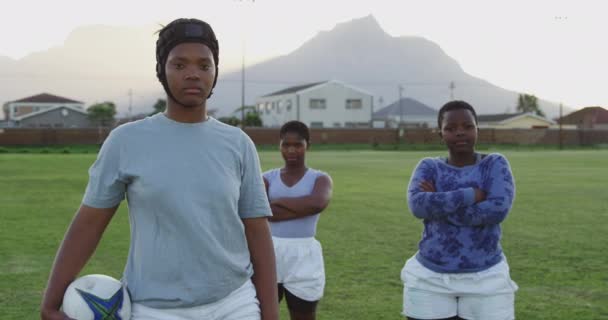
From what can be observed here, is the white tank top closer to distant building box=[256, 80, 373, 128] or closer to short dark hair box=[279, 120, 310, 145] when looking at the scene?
short dark hair box=[279, 120, 310, 145]

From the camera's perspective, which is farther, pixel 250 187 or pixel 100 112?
pixel 100 112

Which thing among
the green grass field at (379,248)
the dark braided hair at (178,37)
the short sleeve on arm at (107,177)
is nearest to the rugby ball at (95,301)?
the short sleeve on arm at (107,177)

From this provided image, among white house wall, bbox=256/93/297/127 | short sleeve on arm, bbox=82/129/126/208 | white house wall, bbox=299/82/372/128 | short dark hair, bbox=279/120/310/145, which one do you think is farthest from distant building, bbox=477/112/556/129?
short sleeve on arm, bbox=82/129/126/208

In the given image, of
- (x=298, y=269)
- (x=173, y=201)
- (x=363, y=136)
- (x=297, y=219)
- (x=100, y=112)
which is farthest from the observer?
(x=100, y=112)

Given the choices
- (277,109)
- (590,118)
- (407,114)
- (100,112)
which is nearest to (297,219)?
(100,112)

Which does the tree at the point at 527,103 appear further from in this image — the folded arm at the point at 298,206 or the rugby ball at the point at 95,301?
the rugby ball at the point at 95,301

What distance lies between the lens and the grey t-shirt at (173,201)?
98.5 inches

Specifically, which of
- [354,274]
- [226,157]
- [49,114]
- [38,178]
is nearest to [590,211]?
[354,274]

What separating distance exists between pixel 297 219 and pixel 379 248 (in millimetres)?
5551

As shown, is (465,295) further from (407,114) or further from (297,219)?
(407,114)

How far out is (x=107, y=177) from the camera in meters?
2.53

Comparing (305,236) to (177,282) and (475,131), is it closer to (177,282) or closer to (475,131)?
(475,131)

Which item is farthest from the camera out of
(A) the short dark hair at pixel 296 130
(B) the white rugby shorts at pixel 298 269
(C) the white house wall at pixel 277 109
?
(C) the white house wall at pixel 277 109

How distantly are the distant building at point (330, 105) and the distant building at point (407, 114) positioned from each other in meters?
10.2
